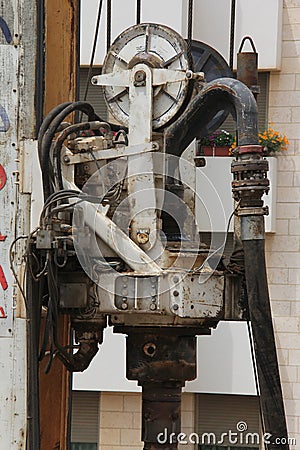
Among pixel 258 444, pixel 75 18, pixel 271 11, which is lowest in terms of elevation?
pixel 258 444

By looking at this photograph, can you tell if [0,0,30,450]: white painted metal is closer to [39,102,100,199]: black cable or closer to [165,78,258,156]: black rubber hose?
[39,102,100,199]: black cable

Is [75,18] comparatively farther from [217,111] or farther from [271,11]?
[271,11]

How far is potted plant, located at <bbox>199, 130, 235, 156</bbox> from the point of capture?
15632mm

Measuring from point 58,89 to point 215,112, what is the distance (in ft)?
3.88

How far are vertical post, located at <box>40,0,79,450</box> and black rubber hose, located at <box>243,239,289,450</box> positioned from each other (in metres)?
1.62

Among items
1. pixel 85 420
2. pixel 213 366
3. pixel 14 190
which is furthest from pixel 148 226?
pixel 85 420

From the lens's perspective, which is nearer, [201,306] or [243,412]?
[201,306]

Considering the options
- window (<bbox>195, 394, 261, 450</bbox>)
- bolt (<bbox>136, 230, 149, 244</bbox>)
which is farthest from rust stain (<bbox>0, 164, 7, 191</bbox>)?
window (<bbox>195, 394, 261, 450</bbox>)

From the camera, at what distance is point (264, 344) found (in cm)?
611

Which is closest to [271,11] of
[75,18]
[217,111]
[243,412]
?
[243,412]

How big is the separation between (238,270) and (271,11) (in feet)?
32.7

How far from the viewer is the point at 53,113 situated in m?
6.69

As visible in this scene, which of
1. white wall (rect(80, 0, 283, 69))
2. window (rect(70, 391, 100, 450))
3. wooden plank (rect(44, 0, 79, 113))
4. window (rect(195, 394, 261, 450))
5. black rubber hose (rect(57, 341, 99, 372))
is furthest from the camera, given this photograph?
window (rect(70, 391, 100, 450))

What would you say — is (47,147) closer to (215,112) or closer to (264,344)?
(215,112)
